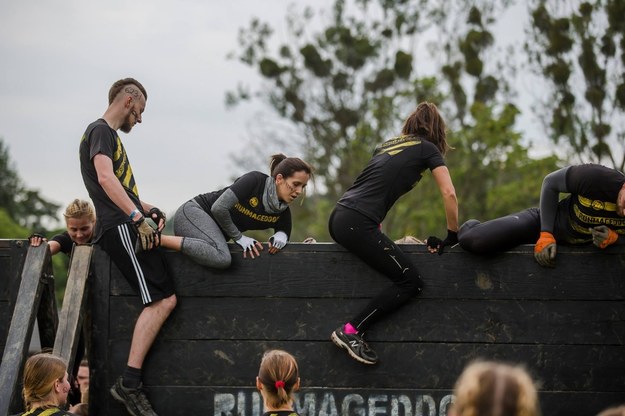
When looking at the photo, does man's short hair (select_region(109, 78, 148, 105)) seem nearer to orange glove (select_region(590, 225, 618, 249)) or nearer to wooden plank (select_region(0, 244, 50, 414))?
wooden plank (select_region(0, 244, 50, 414))

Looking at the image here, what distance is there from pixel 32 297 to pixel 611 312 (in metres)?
3.32

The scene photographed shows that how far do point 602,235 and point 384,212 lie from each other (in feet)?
4.07

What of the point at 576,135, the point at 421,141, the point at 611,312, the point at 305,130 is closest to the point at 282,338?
the point at 421,141

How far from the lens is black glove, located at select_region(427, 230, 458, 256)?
5.67 meters

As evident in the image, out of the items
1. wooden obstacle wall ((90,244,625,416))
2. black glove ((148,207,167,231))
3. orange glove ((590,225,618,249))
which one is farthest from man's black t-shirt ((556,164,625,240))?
black glove ((148,207,167,231))

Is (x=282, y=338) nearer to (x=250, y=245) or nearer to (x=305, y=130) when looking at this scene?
(x=250, y=245)

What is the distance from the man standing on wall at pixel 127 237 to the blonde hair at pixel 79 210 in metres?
0.63

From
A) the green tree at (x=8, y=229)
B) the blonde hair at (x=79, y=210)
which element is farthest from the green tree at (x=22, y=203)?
the blonde hair at (x=79, y=210)

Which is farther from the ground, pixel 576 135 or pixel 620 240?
pixel 576 135

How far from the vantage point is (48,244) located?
5.89 m

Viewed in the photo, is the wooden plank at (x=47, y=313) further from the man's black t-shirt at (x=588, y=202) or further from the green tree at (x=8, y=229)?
the green tree at (x=8, y=229)

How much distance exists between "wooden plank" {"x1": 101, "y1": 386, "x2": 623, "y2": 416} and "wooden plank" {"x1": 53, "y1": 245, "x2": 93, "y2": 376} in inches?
18.8

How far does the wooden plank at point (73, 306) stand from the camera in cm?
544

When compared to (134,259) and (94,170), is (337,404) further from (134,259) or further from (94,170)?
(94,170)
